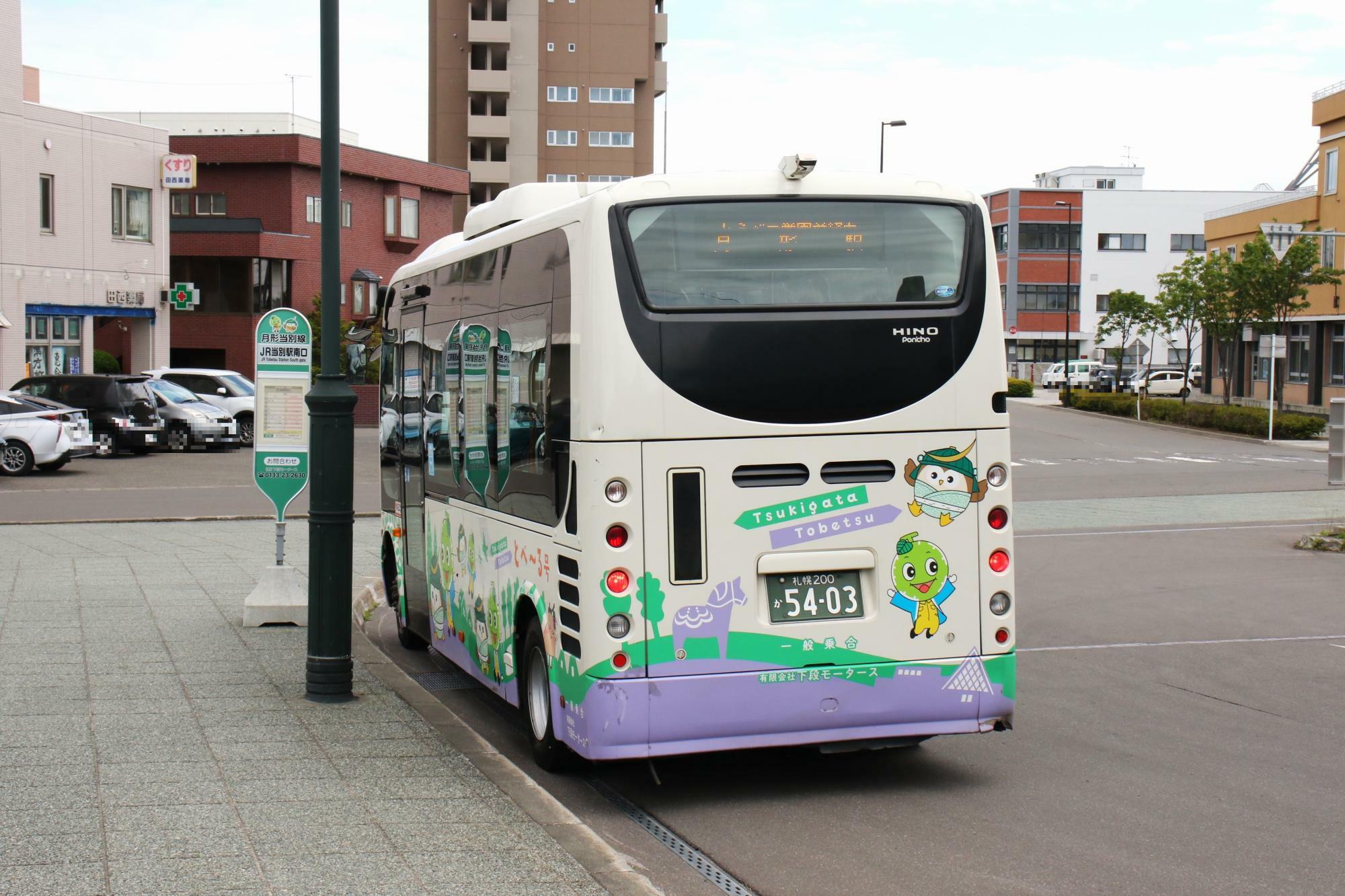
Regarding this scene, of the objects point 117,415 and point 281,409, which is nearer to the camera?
point 281,409

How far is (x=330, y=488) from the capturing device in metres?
9.03

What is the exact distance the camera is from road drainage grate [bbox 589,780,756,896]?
585 centimetres

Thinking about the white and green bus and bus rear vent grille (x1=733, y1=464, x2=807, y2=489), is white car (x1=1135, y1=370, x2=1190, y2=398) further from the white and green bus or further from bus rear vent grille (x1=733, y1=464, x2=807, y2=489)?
bus rear vent grille (x1=733, y1=464, x2=807, y2=489)

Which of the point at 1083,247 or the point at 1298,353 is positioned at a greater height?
the point at 1083,247

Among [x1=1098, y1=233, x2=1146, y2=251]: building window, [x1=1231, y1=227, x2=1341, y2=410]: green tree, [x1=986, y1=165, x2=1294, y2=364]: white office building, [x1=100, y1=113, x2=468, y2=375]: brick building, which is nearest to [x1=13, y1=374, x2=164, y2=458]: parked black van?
[x1=100, y1=113, x2=468, y2=375]: brick building

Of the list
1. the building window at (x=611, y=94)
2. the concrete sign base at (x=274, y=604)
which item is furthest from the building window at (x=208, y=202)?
the concrete sign base at (x=274, y=604)

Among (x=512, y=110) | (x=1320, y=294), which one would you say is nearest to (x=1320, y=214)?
(x=1320, y=294)

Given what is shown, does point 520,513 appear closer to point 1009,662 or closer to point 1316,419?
point 1009,662

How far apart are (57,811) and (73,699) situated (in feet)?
8.24

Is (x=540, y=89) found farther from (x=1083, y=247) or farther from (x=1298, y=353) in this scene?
(x=1298, y=353)

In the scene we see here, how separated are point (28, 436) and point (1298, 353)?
50028mm

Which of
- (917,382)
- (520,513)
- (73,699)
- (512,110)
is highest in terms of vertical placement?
(512,110)

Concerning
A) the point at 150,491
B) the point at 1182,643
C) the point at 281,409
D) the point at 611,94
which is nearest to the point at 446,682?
the point at 281,409

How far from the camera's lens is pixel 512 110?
301 ft
